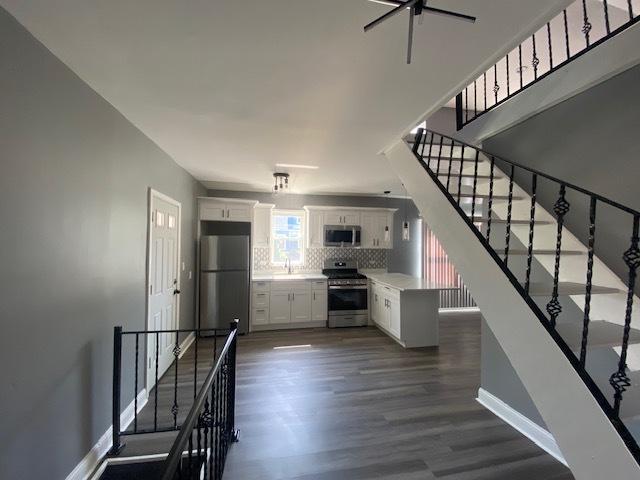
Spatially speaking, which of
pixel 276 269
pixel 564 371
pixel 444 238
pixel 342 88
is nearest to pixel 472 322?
pixel 276 269

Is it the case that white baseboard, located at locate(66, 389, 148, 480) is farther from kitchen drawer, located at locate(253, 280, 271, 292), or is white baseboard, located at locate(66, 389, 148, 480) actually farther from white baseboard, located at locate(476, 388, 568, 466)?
white baseboard, located at locate(476, 388, 568, 466)

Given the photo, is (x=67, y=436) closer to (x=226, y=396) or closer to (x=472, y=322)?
(x=226, y=396)

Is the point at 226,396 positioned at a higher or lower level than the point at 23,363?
lower

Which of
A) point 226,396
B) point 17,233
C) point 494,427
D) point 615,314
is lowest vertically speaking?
point 494,427

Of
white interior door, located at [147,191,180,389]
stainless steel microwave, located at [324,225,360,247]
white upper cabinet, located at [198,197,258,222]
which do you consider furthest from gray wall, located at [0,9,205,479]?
stainless steel microwave, located at [324,225,360,247]

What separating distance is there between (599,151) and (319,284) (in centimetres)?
410

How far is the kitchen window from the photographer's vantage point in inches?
227

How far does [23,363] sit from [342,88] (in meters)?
2.32

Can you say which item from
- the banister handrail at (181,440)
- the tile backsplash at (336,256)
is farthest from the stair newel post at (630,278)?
the tile backsplash at (336,256)

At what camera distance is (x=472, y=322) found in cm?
563

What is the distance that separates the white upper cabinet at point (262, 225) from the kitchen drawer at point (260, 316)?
3.98ft

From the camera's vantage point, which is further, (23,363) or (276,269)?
(276,269)

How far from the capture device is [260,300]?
4980 millimetres

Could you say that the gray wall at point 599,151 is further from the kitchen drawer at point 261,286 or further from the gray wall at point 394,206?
the kitchen drawer at point 261,286
